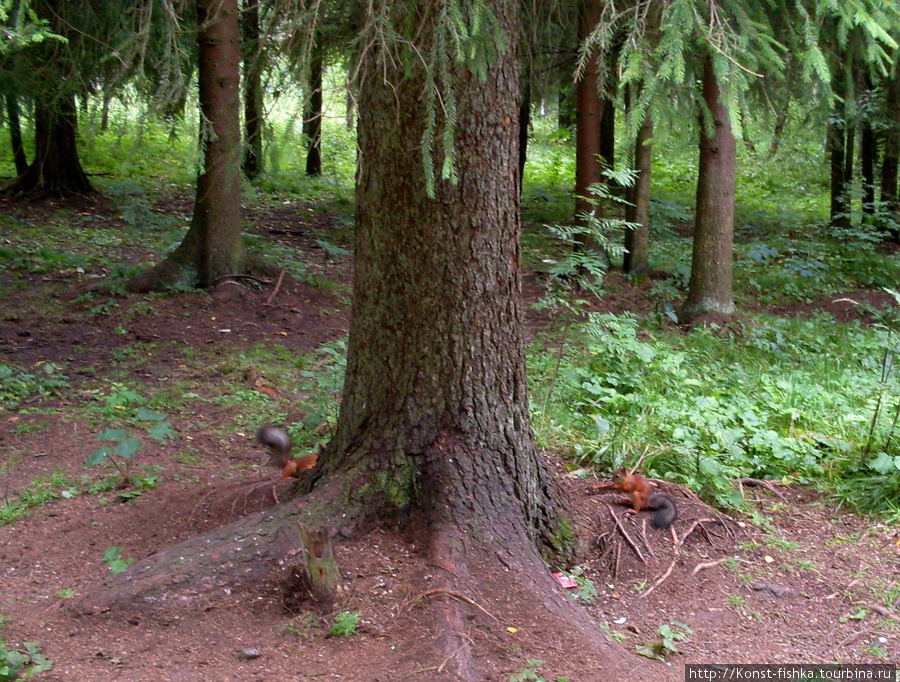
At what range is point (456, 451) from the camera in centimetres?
360

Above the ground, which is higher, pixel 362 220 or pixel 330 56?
pixel 330 56

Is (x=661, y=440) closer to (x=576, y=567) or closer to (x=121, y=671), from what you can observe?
(x=576, y=567)

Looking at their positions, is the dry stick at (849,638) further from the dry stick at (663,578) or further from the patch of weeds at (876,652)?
the dry stick at (663,578)

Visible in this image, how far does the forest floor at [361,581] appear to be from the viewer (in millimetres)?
3057

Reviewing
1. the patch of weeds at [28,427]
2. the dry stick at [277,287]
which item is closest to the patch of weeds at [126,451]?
the patch of weeds at [28,427]

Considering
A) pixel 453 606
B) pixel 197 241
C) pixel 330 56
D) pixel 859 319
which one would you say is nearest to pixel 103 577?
pixel 453 606

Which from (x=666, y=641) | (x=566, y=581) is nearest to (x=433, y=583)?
(x=566, y=581)

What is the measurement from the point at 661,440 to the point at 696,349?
291cm

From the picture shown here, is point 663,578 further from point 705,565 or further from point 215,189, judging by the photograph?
point 215,189

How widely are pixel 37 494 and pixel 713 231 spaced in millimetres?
7482

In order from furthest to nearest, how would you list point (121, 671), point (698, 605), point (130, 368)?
point (130, 368) → point (698, 605) → point (121, 671)

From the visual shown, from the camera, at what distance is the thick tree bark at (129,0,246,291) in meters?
8.22

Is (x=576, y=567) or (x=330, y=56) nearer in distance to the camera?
(x=576, y=567)

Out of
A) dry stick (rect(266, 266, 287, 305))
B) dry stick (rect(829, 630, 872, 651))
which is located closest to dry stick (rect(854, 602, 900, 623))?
dry stick (rect(829, 630, 872, 651))
